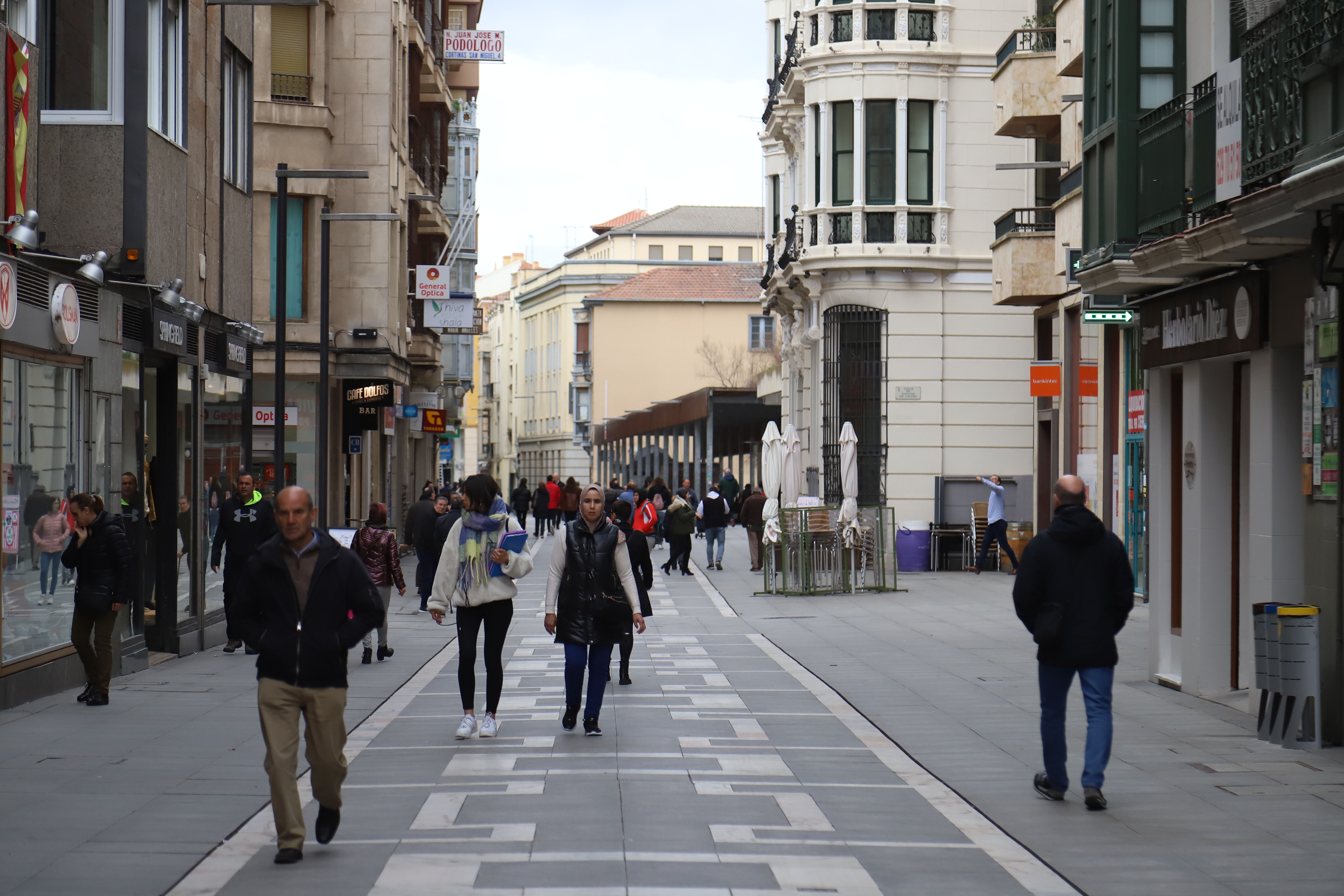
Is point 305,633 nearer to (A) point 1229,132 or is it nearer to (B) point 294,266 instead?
(A) point 1229,132

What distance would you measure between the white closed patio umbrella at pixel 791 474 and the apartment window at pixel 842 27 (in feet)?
28.4

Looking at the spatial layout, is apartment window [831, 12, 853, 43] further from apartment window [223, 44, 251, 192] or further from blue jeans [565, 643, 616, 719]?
blue jeans [565, 643, 616, 719]

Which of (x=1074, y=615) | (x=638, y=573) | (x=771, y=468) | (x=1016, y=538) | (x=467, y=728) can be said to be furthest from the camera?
(x=771, y=468)

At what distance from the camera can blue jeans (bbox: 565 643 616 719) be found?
12.0 m

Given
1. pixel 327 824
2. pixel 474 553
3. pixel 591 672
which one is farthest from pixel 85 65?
pixel 327 824

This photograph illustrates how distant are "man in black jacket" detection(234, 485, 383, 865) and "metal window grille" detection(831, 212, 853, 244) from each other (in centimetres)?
2932

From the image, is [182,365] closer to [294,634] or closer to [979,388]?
[294,634]

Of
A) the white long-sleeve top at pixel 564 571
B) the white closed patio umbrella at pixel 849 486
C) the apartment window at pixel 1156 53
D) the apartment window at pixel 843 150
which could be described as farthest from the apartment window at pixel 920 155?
the white long-sleeve top at pixel 564 571

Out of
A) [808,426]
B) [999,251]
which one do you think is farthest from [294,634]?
[808,426]

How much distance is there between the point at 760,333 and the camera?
101 m

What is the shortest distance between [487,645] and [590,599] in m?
0.80

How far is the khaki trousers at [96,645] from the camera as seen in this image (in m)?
13.8

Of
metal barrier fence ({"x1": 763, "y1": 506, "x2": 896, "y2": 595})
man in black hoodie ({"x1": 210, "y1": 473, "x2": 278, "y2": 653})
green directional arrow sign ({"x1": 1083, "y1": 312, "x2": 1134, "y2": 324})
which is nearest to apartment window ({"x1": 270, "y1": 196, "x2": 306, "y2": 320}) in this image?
metal barrier fence ({"x1": 763, "y1": 506, "x2": 896, "y2": 595})

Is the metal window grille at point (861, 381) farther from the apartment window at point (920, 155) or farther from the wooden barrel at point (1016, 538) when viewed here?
the wooden barrel at point (1016, 538)
